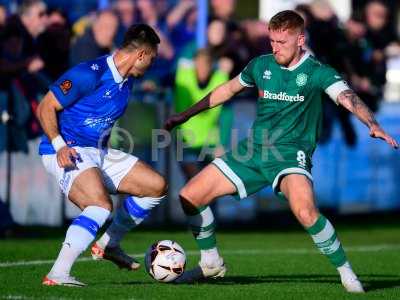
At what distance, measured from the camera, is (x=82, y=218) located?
9.41 metres

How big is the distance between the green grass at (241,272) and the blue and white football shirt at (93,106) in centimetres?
120

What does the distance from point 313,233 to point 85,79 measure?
2.18 m

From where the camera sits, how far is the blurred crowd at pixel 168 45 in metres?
15.4

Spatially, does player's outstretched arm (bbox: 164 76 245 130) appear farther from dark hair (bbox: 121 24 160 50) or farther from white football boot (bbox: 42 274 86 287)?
white football boot (bbox: 42 274 86 287)

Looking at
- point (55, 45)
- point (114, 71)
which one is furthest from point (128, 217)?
point (55, 45)

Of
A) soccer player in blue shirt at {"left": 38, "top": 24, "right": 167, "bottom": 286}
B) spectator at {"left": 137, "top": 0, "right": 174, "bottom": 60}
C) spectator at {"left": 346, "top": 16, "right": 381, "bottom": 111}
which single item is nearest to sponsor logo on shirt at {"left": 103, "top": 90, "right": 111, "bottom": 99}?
soccer player in blue shirt at {"left": 38, "top": 24, "right": 167, "bottom": 286}

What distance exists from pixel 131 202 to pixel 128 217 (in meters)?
0.14

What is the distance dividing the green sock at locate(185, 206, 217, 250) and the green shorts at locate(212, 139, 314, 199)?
0.34m

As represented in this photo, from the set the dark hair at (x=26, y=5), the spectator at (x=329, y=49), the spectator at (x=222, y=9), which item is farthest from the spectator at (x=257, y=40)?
the dark hair at (x=26, y=5)

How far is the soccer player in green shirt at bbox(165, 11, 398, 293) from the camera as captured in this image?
953 centimetres

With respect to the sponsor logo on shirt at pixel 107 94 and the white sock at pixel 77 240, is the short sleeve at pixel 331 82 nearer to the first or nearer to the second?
the sponsor logo on shirt at pixel 107 94

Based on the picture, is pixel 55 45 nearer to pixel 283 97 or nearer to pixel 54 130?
pixel 54 130

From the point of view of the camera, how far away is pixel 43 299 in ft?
28.3

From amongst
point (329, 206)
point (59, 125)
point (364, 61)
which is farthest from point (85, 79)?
point (364, 61)
